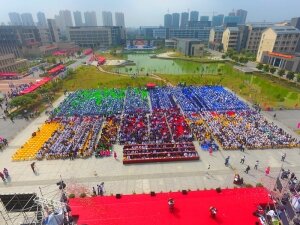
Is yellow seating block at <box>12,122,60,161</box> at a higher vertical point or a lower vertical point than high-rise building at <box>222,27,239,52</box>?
lower

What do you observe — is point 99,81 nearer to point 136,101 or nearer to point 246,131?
point 136,101

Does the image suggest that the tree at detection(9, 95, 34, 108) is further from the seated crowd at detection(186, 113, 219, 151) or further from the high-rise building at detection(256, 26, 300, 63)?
the high-rise building at detection(256, 26, 300, 63)

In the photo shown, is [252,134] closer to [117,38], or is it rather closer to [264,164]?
[264,164]

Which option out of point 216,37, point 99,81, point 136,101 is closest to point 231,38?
point 216,37

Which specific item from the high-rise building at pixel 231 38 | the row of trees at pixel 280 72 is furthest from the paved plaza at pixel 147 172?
the high-rise building at pixel 231 38

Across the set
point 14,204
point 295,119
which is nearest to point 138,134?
point 14,204

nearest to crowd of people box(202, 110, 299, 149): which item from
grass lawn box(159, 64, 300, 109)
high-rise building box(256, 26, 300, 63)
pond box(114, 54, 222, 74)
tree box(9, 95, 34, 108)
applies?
grass lawn box(159, 64, 300, 109)

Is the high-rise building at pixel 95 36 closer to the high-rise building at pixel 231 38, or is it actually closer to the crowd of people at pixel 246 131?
the high-rise building at pixel 231 38
